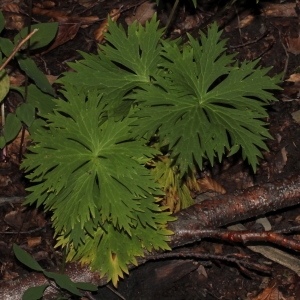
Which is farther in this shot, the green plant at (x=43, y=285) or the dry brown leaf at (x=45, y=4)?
the dry brown leaf at (x=45, y=4)

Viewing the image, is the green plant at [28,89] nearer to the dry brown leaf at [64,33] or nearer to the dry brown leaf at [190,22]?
the dry brown leaf at [64,33]

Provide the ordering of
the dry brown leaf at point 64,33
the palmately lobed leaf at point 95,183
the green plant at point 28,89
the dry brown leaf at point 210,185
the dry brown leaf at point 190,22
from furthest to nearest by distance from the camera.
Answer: the dry brown leaf at point 190,22
the dry brown leaf at point 64,33
the dry brown leaf at point 210,185
the green plant at point 28,89
the palmately lobed leaf at point 95,183

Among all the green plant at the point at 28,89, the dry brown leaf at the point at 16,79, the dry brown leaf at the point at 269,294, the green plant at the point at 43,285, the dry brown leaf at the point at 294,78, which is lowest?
the dry brown leaf at the point at 269,294

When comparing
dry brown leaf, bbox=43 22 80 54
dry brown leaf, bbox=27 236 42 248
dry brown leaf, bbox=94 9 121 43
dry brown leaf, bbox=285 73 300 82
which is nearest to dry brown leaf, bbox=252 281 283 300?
dry brown leaf, bbox=27 236 42 248

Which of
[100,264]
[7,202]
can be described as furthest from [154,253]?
[7,202]

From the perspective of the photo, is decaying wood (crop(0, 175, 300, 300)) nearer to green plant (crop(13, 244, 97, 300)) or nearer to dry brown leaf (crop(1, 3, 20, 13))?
green plant (crop(13, 244, 97, 300))

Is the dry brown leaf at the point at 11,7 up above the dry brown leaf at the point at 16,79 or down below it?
above

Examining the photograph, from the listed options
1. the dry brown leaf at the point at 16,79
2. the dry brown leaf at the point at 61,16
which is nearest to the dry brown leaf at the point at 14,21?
the dry brown leaf at the point at 61,16

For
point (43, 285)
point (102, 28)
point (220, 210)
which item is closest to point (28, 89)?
point (102, 28)

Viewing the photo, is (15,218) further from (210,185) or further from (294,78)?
(294,78)
